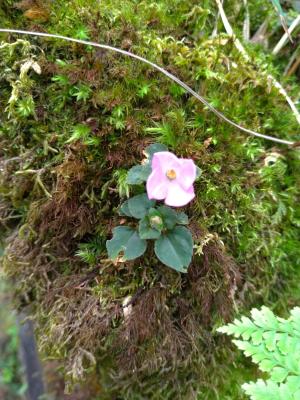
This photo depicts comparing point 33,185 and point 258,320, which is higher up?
point 258,320

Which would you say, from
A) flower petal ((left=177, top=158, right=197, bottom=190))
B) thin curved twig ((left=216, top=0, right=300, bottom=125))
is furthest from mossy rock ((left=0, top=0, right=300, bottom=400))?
flower petal ((left=177, top=158, right=197, bottom=190))

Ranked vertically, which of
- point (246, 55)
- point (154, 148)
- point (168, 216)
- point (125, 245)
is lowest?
point (125, 245)

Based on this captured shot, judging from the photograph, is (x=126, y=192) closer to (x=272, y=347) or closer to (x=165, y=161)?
(x=165, y=161)

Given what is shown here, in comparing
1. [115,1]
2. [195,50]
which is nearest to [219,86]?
[195,50]

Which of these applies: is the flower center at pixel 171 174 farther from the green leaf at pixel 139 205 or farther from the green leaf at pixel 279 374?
the green leaf at pixel 279 374

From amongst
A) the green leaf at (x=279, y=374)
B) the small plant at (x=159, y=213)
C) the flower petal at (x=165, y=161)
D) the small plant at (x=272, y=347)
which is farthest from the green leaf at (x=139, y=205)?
the green leaf at (x=279, y=374)

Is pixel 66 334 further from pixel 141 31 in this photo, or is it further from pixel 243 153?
pixel 141 31

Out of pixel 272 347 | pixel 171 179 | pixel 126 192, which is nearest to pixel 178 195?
pixel 171 179
